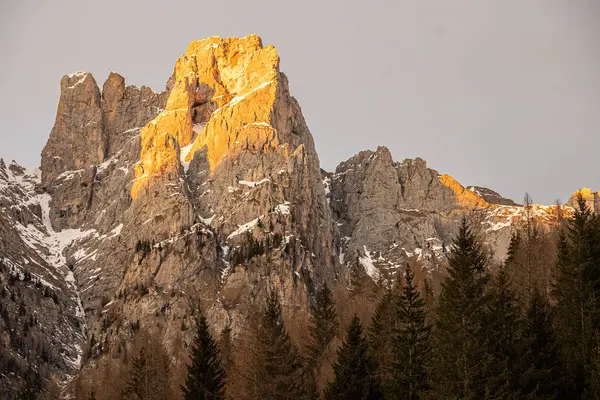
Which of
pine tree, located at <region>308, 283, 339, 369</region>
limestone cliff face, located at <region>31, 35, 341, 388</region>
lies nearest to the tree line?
pine tree, located at <region>308, 283, 339, 369</region>

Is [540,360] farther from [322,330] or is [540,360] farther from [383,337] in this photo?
[322,330]

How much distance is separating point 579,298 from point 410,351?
1040cm

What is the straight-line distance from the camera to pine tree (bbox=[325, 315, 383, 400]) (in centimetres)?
5006

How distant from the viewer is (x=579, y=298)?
149ft

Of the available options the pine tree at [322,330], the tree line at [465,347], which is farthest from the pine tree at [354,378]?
the pine tree at [322,330]

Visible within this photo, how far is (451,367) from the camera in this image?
3756 centimetres

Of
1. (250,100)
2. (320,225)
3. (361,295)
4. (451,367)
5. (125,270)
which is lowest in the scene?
(451,367)

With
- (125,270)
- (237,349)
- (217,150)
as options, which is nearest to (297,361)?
(237,349)

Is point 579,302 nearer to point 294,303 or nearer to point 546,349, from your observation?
point 546,349

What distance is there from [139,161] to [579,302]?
532ft

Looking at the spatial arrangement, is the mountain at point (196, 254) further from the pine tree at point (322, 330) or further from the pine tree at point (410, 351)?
the pine tree at point (410, 351)

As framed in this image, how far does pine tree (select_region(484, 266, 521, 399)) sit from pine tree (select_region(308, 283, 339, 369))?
30993 millimetres

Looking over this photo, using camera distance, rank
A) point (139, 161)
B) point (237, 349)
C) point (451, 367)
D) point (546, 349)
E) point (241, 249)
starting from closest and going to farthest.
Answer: point (451, 367) → point (546, 349) → point (237, 349) → point (241, 249) → point (139, 161)

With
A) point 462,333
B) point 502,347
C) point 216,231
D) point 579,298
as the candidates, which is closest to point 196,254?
point 216,231
